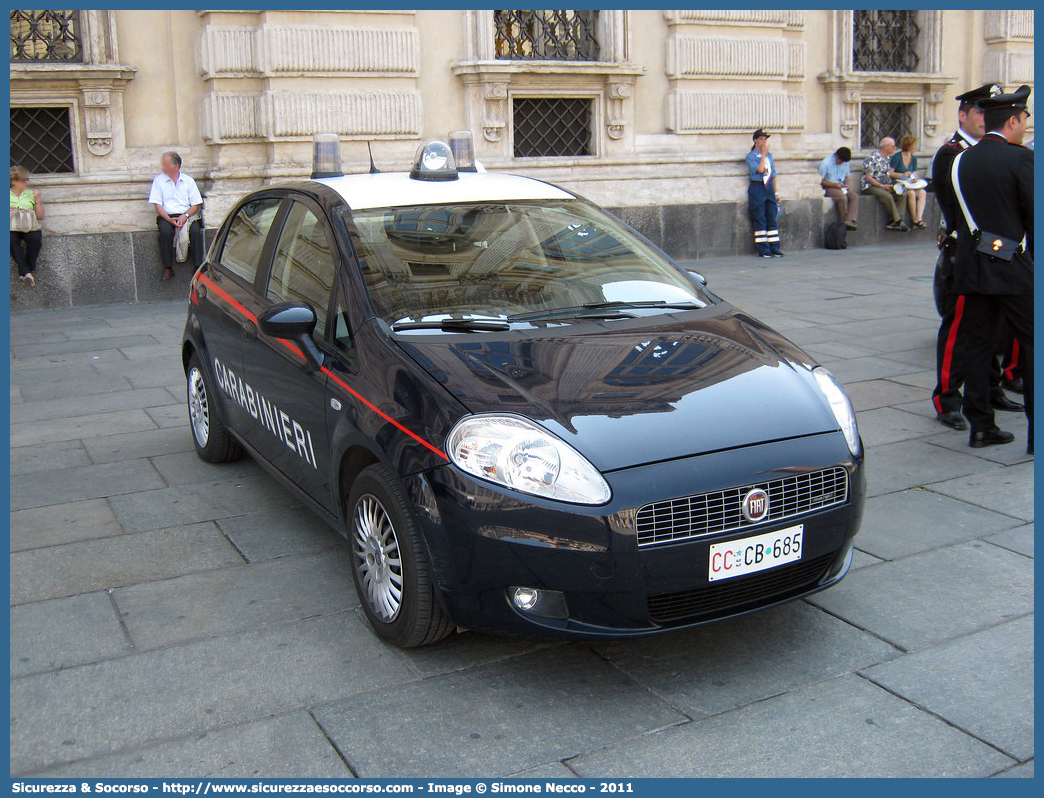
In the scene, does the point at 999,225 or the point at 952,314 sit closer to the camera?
the point at 999,225

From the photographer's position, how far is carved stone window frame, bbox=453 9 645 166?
45.8 ft

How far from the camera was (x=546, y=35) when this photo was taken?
1466cm

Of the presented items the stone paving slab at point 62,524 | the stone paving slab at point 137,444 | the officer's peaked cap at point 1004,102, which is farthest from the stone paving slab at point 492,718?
the officer's peaked cap at point 1004,102

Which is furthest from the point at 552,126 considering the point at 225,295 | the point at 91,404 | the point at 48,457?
the point at 225,295

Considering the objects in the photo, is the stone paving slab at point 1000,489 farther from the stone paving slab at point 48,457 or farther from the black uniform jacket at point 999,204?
the stone paving slab at point 48,457

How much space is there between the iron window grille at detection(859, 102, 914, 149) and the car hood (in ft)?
47.6

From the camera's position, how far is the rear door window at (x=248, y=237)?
5.36 metres

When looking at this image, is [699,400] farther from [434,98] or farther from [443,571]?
[434,98]

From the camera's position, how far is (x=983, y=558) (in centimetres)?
464

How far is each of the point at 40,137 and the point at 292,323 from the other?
968 cm

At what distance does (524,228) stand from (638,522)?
190 cm

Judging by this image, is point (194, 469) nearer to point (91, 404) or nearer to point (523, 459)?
point (91, 404)

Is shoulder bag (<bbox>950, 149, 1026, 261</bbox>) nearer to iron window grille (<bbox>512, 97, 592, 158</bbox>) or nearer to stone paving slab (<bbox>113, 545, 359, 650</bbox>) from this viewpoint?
stone paving slab (<bbox>113, 545, 359, 650</bbox>)

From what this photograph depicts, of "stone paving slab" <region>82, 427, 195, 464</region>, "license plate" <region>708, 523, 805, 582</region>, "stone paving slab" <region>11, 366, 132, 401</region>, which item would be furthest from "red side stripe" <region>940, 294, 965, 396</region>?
"stone paving slab" <region>11, 366, 132, 401</region>
